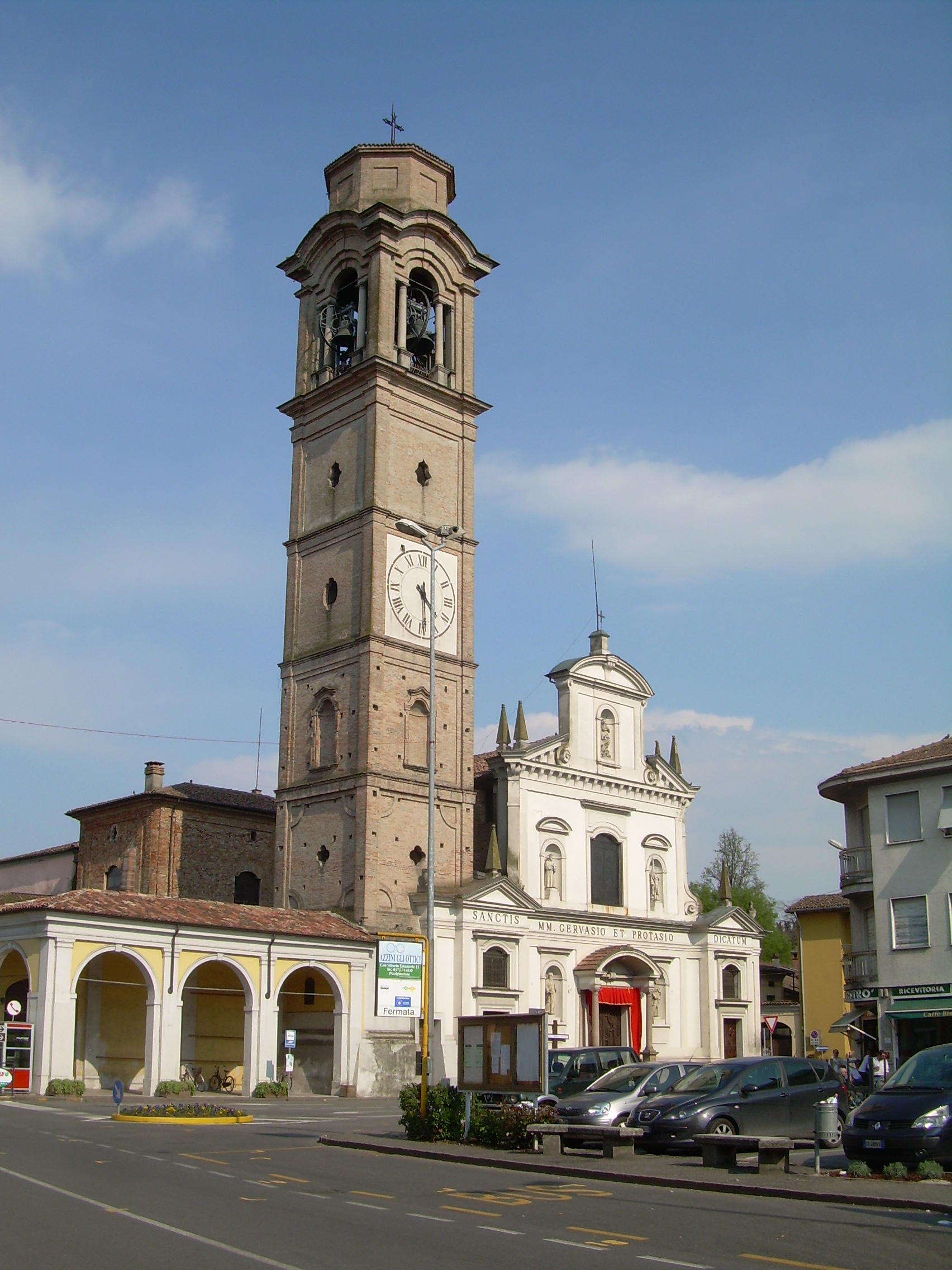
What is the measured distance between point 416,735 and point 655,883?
530 inches

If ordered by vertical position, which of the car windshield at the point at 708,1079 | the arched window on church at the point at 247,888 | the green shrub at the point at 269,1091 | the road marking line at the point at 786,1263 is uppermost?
the arched window on church at the point at 247,888

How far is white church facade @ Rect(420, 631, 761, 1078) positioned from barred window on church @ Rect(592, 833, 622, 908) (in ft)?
0.20

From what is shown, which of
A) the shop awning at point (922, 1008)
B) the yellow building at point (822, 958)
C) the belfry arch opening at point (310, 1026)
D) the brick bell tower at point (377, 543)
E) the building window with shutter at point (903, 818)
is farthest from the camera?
the yellow building at point (822, 958)

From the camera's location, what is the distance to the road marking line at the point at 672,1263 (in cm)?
985

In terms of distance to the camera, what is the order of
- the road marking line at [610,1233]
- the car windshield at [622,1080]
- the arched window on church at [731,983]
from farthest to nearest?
1. the arched window on church at [731,983]
2. the car windshield at [622,1080]
3. the road marking line at [610,1233]

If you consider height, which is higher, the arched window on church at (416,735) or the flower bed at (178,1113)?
the arched window on church at (416,735)

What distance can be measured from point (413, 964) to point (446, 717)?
23.1 metres

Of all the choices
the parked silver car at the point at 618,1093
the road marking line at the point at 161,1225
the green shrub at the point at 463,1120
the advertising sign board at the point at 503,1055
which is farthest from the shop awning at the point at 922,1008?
the road marking line at the point at 161,1225

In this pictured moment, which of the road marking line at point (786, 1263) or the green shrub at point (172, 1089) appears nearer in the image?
the road marking line at point (786, 1263)

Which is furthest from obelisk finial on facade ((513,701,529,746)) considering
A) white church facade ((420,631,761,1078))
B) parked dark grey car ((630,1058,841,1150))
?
parked dark grey car ((630,1058,841,1150))

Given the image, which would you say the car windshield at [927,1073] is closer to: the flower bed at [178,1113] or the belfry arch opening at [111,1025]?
the flower bed at [178,1113]

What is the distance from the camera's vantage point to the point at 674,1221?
12461mm

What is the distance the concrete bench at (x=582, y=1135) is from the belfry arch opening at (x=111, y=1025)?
22323 millimetres

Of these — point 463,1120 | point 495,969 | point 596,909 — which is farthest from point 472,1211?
point 596,909
